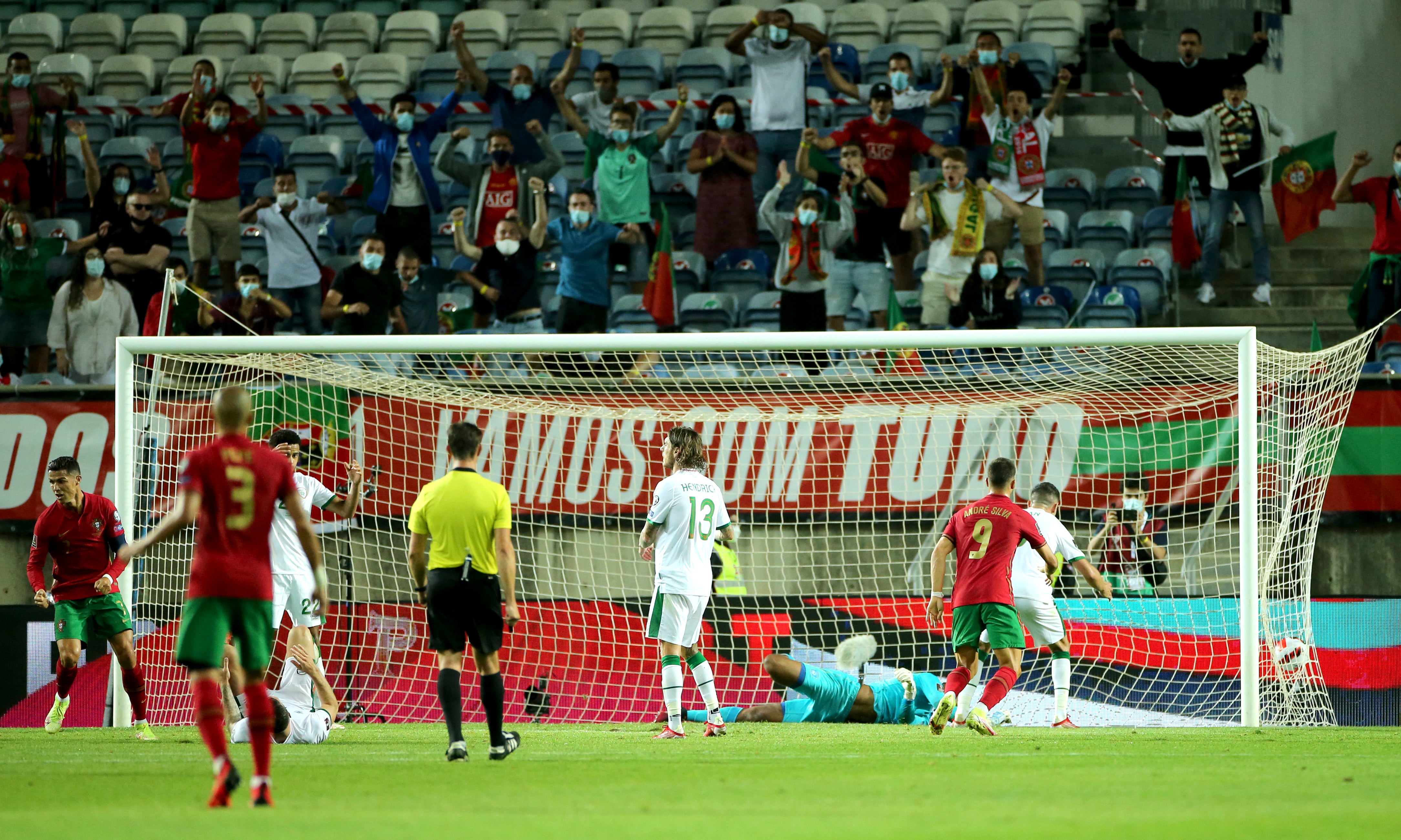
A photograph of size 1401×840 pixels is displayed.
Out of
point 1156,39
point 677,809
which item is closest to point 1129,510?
point 1156,39

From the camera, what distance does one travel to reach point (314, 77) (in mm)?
20609

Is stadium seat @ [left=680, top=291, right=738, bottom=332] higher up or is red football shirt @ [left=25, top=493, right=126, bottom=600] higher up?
stadium seat @ [left=680, top=291, right=738, bottom=332]

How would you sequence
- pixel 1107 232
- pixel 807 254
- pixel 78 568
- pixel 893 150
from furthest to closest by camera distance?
pixel 1107 232 → pixel 893 150 → pixel 807 254 → pixel 78 568

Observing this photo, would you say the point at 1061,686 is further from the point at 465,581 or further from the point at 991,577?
the point at 465,581

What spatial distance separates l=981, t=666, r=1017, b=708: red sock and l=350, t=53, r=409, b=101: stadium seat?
13178mm

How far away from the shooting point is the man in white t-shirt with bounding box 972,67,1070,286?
1573 centimetres

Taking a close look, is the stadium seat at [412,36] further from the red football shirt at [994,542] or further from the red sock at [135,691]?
the red football shirt at [994,542]

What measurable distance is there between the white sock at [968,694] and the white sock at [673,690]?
6.01ft

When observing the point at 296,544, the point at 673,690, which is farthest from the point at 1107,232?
the point at 296,544

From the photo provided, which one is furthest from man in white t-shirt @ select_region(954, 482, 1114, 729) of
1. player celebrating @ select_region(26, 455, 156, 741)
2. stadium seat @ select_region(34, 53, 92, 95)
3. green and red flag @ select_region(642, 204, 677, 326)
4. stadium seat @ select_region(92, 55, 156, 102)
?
stadium seat @ select_region(34, 53, 92, 95)

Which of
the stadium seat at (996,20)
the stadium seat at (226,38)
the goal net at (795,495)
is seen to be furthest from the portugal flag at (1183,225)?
the stadium seat at (226,38)

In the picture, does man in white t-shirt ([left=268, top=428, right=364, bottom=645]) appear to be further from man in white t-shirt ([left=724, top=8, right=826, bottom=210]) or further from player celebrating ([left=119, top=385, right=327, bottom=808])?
man in white t-shirt ([left=724, top=8, right=826, bottom=210])

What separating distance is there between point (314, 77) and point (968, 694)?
13714 mm

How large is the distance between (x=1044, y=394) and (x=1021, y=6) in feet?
27.7
